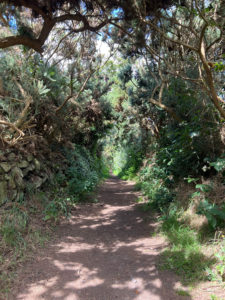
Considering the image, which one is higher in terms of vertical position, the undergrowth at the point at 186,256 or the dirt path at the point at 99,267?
the undergrowth at the point at 186,256

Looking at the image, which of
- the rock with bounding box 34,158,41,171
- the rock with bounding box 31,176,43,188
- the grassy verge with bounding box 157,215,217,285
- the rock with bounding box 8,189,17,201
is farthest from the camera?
the rock with bounding box 34,158,41,171

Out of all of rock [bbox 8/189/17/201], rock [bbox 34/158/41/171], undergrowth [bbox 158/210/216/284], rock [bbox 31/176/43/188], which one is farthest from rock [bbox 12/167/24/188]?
undergrowth [bbox 158/210/216/284]

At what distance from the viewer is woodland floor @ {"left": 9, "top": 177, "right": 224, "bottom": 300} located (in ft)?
9.62

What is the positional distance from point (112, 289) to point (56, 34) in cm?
923

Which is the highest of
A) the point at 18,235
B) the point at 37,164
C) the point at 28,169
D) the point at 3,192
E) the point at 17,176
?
the point at 37,164

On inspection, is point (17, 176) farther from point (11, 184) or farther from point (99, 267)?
point (99, 267)

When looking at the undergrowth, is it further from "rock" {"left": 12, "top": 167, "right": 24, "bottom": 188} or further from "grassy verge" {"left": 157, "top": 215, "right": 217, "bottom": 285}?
"rock" {"left": 12, "top": 167, "right": 24, "bottom": 188}

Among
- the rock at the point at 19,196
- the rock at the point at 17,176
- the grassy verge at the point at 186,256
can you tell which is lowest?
the grassy verge at the point at 186,256

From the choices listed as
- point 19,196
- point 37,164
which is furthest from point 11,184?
point 37,164

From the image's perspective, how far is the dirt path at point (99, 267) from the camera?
2.94m

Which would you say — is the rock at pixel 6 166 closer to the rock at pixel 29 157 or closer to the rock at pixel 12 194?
the rock at pixel 12 194

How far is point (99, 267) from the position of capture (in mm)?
3615

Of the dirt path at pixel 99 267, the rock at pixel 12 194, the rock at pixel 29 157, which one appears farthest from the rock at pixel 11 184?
the dirt path at pixel 99 267

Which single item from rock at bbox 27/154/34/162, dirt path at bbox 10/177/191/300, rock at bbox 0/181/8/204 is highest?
rock at bbox 27/154/34/162
